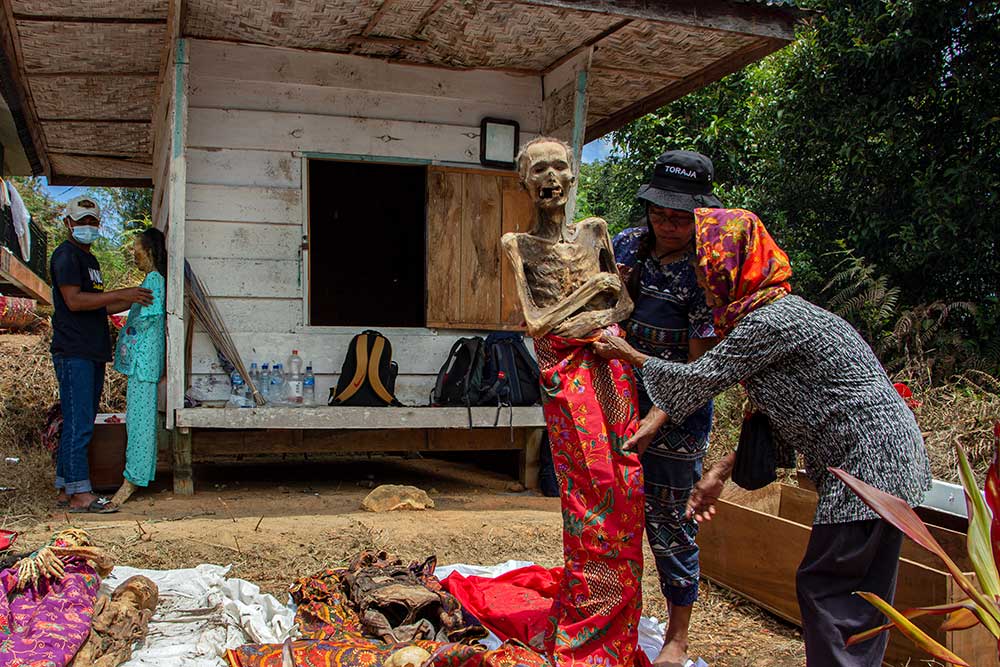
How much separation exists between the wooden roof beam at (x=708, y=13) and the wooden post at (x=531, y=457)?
10.6ft

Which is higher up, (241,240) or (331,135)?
(331,135)

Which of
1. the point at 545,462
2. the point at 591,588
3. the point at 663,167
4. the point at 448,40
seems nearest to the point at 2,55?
the point at 448,40

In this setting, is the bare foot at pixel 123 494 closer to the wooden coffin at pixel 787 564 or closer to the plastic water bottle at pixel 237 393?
the plastic water bottle at pixel 237 393

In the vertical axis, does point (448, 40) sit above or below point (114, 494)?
above

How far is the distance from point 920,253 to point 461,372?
5.14 m

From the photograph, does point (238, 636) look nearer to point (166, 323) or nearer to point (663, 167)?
point (663, 167)

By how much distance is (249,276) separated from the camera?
21.5 ft

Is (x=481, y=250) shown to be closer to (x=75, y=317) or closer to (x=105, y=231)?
(x=75, y=317)

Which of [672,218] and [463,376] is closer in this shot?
[672,218]

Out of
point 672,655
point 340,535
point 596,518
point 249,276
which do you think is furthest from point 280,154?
point 672,655

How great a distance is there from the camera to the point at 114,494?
6.19m

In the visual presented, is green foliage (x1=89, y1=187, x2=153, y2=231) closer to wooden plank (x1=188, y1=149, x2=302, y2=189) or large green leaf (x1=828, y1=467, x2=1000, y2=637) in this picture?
wooden plank (x1=188, y1=149, x2=302, y2=189)

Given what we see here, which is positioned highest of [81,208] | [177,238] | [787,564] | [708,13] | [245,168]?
[708,13]

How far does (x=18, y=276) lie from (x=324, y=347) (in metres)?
2.35
